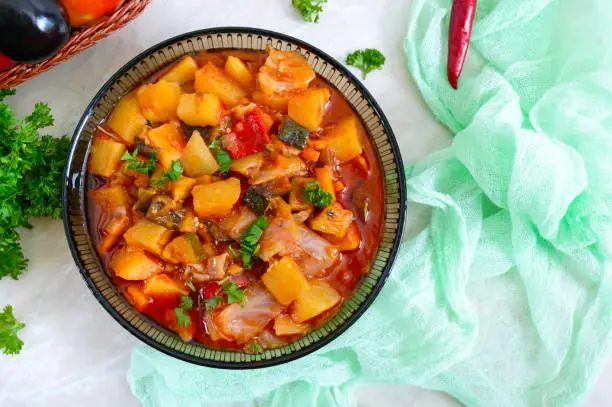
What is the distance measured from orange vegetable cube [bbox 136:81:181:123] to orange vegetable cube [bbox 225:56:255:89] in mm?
215

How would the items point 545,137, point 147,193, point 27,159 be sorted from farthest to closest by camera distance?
1. point 545,137
2. point 27,159
3. point 147,193

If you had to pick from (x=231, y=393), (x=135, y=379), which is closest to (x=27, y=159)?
(x=135, y=379)

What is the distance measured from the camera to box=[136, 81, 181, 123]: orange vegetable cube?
2.41m

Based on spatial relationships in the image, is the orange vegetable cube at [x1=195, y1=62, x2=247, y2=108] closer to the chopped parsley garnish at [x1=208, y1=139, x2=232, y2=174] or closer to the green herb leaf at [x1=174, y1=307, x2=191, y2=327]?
the chopped parsley garnish at [x1=208, y1=139, x2=232, y2=174]

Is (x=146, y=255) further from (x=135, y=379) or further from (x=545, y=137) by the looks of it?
(x=545, y=137)

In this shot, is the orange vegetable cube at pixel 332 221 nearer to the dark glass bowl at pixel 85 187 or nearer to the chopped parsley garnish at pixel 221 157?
the dark glass bowl at pixel 85 187

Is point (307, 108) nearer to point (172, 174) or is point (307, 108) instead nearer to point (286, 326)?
point (172, 174)

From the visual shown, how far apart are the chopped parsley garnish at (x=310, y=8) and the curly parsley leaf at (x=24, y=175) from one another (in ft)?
3.88

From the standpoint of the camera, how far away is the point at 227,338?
96.4 inches

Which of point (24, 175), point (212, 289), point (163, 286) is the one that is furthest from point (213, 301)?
point (24, 175)

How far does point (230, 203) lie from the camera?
235 cm

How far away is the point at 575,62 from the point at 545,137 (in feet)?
1.32

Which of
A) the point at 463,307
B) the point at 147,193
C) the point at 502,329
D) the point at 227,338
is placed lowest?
the point at 502,329

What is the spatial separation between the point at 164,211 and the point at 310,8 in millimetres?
1174
